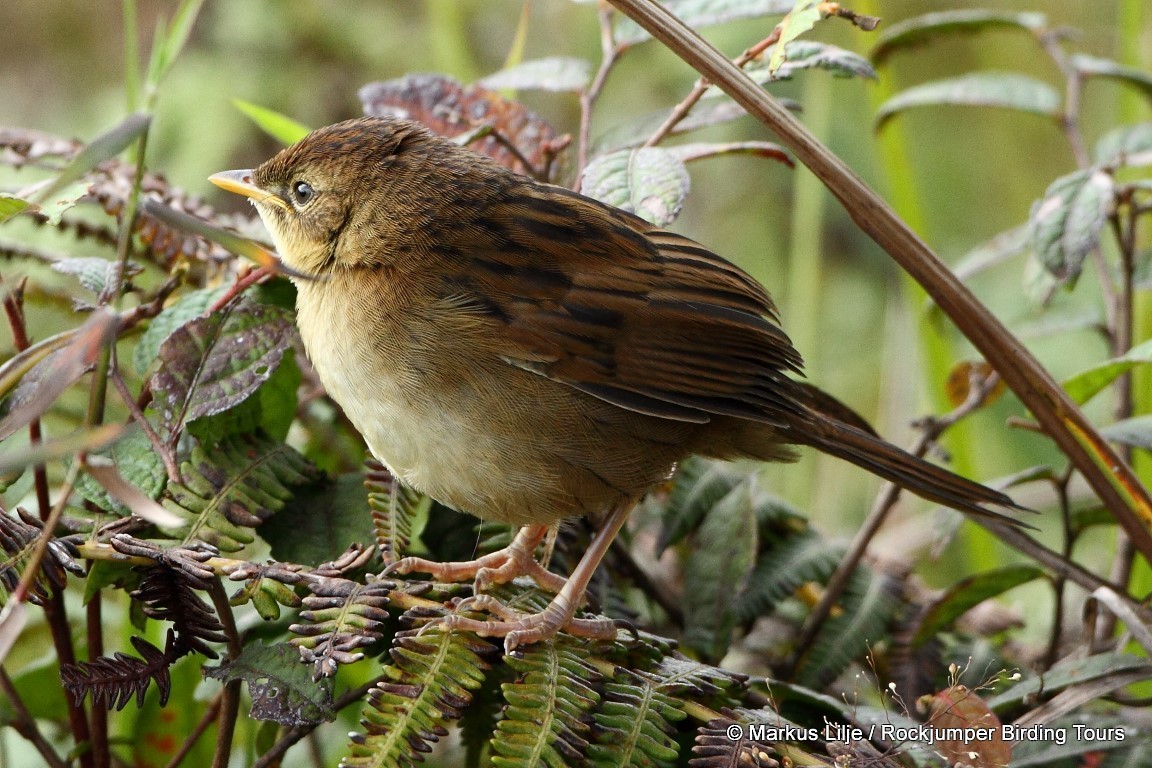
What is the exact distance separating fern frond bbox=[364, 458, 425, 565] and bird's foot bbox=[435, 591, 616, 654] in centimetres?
19

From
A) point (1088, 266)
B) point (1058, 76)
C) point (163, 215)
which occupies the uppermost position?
point (1058, 76)

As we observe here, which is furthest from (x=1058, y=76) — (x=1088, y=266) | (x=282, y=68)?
(x=282, y=68)

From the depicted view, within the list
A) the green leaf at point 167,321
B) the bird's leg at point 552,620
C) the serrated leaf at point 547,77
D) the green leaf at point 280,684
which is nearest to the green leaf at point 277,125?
the serrated leaf at point 547,77

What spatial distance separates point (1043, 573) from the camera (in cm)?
232

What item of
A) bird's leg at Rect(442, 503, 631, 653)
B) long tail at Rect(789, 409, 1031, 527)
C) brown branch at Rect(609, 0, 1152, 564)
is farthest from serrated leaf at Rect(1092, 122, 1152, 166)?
bird's leg at Rect(442, 503, 631, 653)

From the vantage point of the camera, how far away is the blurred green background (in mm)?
4934

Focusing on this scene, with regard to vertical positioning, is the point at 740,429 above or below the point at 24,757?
above

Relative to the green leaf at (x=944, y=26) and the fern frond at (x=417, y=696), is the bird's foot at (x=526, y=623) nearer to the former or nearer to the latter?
the fern frond at (x=417, y=696)

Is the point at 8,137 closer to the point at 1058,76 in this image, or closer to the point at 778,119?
the point at 778,119

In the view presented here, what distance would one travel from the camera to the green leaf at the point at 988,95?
2.64 meters

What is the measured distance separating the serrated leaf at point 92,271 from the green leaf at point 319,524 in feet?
1.57

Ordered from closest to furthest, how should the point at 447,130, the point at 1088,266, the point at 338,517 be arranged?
the point at 338,517 < the point at 447,130 < the point at 1088,266

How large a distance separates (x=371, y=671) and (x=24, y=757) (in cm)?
72

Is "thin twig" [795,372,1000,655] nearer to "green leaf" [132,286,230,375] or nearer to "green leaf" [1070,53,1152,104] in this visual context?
"green leaf" [1070,53,1152,104]
